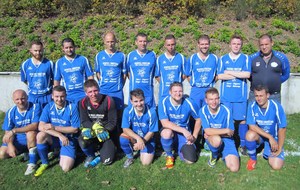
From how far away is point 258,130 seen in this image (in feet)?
14.7

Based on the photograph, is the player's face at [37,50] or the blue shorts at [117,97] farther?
the blue shorts at [117,97]

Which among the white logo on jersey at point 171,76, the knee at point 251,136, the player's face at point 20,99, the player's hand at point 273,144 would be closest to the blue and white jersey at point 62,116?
the player's face at point 20,99

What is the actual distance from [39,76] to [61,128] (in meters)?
1.13

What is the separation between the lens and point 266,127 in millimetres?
4523

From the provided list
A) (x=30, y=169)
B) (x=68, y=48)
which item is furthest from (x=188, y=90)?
(x=30, y=169)

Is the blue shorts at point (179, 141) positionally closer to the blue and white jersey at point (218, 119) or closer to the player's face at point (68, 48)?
the blue and white jersey at point (218, 119)

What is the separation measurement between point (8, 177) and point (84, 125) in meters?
1.26

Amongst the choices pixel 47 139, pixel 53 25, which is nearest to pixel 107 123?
pixel 47 139

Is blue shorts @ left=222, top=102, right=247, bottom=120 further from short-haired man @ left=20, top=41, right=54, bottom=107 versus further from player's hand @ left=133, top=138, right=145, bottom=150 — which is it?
short-haired man @ left=20, top=41, right=54, bottom=107

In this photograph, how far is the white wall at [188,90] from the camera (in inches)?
261

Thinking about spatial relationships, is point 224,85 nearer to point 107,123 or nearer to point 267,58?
point 267,58

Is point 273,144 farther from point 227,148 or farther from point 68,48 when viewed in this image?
point 68,48

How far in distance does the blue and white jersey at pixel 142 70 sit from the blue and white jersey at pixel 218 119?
1179mm

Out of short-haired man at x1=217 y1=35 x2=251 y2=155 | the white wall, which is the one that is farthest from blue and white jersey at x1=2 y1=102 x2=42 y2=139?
short-haired man at x1=217 y1=35 x2=251 y2=155
